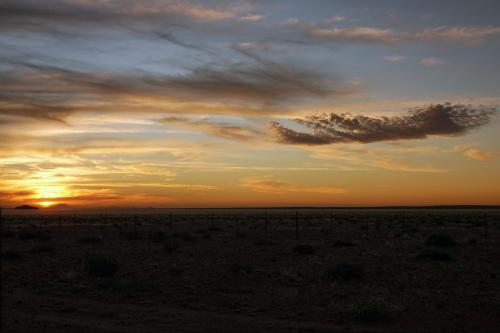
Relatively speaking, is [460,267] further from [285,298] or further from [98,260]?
[98,260]

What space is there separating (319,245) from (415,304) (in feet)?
64.4

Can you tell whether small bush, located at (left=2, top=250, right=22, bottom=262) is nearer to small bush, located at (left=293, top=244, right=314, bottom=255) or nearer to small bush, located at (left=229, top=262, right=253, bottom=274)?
small bush, located at (left=229, top=262, right=253, bottom=274)

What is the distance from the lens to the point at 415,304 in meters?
17.2

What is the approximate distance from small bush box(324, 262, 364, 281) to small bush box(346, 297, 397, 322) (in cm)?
580

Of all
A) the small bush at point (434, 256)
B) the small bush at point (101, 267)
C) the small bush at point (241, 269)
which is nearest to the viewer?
the small bush at point (101, 267)

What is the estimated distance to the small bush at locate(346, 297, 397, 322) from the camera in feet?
49.9

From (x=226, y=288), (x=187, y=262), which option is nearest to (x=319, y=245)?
(x=187, y=262)

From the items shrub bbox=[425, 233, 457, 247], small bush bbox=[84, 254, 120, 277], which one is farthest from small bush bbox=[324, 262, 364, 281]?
shrub bbox=[425, 233, 457, 247]

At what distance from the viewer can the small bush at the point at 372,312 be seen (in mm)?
15195

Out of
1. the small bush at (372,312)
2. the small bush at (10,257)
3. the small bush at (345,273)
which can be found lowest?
the small bush at (372,312)

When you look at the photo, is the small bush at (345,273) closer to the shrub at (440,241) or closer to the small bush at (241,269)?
the small bush at (241,269)

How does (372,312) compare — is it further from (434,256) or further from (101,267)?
(434,256)

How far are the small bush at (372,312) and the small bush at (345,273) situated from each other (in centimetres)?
580

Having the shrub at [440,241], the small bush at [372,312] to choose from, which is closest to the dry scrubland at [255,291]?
the small bush at [372,312]
